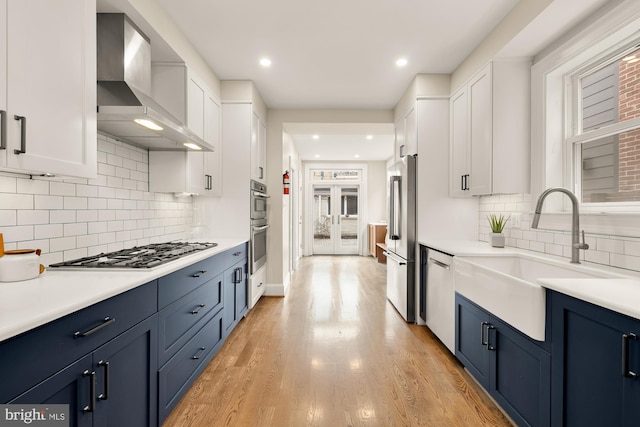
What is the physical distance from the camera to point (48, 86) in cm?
130

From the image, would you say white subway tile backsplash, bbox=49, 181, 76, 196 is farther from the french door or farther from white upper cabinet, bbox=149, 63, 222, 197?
the french door

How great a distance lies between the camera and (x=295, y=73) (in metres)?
3.47

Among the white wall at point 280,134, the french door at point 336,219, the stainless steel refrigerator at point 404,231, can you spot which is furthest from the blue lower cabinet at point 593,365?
the french door at point 336,219

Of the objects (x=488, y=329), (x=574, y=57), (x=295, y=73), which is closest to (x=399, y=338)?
(x=488, y=329)

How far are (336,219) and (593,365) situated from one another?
7696 millimetres

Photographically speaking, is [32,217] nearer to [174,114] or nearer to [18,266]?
[18,266]

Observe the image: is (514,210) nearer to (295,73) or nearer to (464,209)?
(464,209)

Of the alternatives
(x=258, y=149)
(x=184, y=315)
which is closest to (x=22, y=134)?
(x=184, y=315)

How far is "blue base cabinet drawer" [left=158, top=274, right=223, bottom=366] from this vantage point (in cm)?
170

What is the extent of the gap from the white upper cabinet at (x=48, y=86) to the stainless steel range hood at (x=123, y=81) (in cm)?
27

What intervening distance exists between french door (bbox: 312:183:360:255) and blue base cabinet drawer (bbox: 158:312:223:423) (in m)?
6.27

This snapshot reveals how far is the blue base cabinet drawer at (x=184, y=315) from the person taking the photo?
170 centimetres

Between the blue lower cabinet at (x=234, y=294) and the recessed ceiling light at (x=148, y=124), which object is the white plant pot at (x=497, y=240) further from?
the recessed ceiling light at (x=148, y=124)

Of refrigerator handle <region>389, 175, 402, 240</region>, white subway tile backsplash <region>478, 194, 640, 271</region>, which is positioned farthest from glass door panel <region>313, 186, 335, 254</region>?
white subway tile backsplash <region>478, 194, 640, 271</region>
